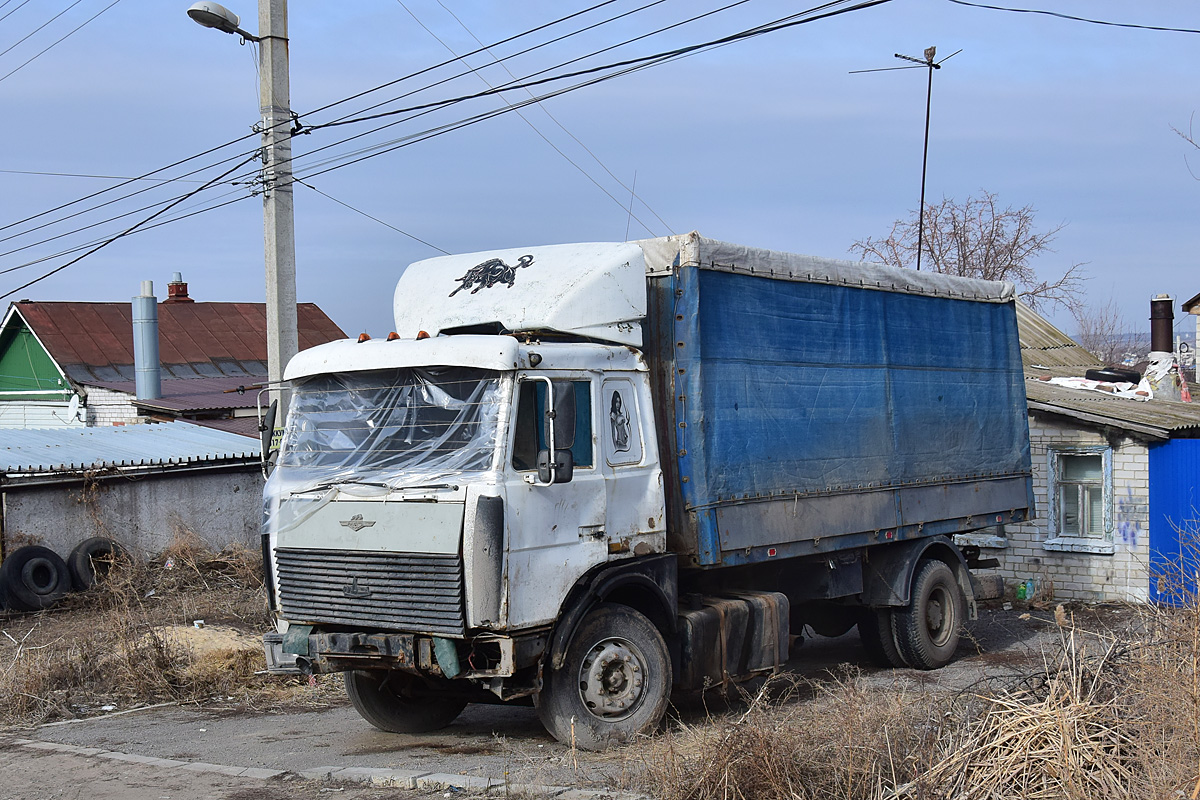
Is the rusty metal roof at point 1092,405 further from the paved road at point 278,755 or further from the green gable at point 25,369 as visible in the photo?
the green gable at point 25,369

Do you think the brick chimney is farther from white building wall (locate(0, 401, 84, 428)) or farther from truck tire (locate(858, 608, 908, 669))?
truck tire (locate(858, 608, 908, 669))

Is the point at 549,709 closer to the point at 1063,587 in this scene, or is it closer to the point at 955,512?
the point at 955,512

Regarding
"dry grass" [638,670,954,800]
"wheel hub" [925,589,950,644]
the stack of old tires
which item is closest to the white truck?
"wheel hub" [925,589,950,644]

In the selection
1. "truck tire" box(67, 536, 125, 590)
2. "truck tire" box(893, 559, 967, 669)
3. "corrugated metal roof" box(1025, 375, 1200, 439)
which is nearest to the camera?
"truck tire" box(893, 559, 967, 669)

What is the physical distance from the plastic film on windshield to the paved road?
162cm

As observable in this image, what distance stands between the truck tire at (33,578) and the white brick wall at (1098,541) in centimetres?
1282

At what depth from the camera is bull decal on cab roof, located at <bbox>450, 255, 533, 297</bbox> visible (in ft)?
26.2

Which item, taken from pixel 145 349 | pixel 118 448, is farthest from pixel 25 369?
pixel 118 448

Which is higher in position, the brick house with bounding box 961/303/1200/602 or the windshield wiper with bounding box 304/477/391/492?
the windshield wiper with bounding box 304/477/391/492

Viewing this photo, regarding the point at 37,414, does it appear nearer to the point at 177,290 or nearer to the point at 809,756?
the point at 177,290

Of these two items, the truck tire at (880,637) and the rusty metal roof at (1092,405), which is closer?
the truck tire at (880,637)

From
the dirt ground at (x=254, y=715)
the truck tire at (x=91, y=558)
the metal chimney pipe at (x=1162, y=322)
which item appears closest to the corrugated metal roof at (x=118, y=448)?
the truck tire at (x=91, y=558)

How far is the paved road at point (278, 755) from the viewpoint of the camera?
21.9ft

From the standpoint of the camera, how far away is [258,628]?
12414mm
